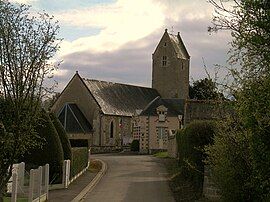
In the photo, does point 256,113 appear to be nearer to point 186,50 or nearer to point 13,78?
point 13,78

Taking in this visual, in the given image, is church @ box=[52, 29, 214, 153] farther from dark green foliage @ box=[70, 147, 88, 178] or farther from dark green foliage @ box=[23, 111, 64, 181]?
dark green foliage @ box=[23, 111, 64, 181]

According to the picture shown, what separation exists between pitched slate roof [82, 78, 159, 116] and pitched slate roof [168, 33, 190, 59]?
26.2 ft

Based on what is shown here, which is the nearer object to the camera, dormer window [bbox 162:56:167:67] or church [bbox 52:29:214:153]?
church [bbox 52:29:214:153]

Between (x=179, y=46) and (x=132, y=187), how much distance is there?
6707cm

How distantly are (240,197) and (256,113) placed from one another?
11.5 feet

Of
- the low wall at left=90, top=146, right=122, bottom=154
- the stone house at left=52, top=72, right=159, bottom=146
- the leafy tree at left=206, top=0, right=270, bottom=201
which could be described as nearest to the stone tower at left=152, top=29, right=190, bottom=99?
the stone house at left=52, top=72, right=159, bottom=146

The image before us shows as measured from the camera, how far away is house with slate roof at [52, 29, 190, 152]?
63719 millimetres

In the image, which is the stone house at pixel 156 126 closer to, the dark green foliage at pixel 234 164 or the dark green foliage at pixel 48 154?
the dark green foliage at pixel 48 154

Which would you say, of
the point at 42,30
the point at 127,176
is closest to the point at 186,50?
the point at 127,176

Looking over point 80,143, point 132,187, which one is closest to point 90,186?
point 132,187

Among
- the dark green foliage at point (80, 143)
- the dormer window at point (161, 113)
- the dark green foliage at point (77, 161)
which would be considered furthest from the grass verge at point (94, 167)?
the dormer window at point (161, 113)

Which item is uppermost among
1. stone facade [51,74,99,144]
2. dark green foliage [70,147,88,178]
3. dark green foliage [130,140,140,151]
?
stone facade [51,74,99,144]

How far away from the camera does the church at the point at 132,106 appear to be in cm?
6362

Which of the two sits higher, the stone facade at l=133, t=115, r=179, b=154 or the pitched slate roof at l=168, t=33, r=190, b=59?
the pitched slate roof at l=168, t=33, r=190, b=59
